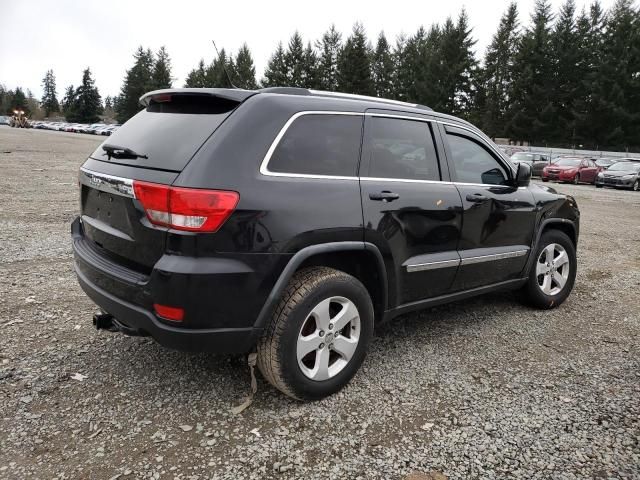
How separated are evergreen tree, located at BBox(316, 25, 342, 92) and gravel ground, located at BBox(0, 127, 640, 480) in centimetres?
6630

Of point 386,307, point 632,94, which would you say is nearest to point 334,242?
point 386,307

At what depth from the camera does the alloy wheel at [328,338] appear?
9.53 feet

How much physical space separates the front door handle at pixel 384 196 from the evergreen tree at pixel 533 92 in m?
54.3

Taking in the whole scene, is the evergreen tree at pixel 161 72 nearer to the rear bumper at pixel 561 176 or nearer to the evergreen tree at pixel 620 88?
the evergreen tree at pixel 620 88

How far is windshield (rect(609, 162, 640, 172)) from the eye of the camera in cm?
2273

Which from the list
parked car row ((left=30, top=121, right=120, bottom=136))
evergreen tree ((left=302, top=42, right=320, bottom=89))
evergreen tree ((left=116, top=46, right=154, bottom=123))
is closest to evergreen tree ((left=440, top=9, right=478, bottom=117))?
evergreen tree ((left=302, top=42, right=320, bottom=89))

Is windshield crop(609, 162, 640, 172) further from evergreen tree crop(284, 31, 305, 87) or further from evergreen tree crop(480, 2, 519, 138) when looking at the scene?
evergreen tree crop(284, 31, 305, 87)

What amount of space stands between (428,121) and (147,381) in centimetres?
267

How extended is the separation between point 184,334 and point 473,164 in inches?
105

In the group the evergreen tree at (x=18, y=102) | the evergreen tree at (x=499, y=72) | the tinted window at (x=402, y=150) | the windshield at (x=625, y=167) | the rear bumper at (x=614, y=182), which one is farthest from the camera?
the evergreen tree at (x=18, y=102)

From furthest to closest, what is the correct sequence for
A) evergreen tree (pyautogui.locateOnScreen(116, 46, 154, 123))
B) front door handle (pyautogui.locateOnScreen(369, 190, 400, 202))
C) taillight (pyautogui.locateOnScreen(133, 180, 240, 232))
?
evergreen tree (pyautogui.locateOnScreen(116, 46, 154, 123)) → front door handle (pyautogui.locateOnScreen(369, 190, 400, 202)) → taillight (pyautogui.locateOnScreen(133, 180, 240, 232))

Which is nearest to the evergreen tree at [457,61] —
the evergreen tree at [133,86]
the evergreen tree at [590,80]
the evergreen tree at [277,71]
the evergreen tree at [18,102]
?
the evergreen tree at [590,80]

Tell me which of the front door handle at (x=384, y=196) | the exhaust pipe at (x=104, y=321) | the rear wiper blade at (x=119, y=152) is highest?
the rear wiper blade at (x=119, y=152)

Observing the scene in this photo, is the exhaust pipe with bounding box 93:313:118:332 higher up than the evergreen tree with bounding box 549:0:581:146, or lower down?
lower down
